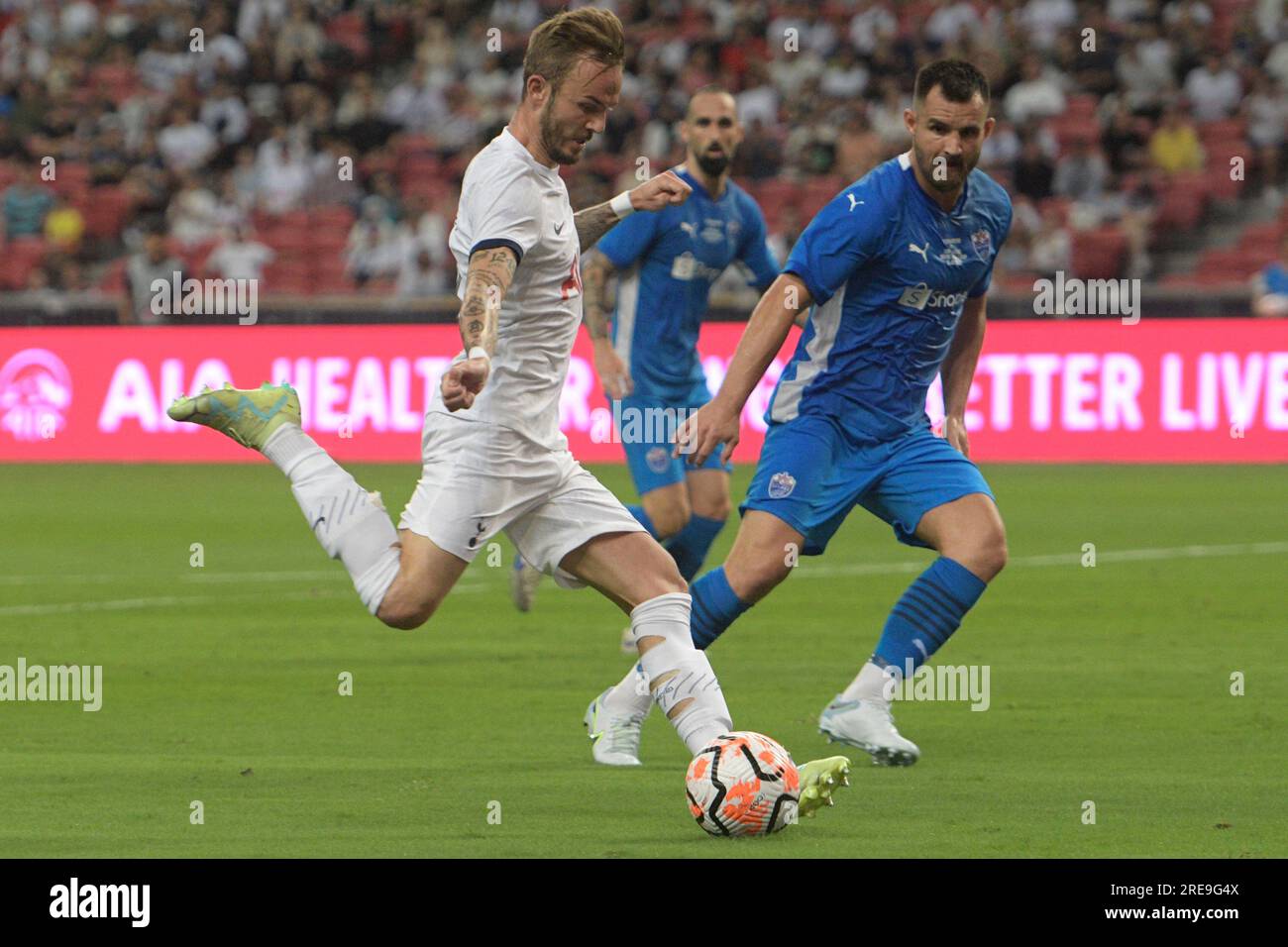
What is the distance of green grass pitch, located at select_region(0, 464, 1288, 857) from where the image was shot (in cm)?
636

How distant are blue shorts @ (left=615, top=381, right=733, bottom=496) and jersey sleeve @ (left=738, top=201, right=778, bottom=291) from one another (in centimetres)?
76

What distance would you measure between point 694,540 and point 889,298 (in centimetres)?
335

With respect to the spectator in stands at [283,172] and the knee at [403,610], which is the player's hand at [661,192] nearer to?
the knee at [403,610]

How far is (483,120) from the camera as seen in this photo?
27281 mm

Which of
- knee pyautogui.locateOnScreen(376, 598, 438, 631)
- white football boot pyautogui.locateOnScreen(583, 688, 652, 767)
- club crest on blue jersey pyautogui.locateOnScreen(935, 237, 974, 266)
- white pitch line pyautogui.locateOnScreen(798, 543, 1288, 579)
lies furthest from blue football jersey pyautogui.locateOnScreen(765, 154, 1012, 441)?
white pitch line pyautogui.locateOnScreen(798, 543, 1288, 579)

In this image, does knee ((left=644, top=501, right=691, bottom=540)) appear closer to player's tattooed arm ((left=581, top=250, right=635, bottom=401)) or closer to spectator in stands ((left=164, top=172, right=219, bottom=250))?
player's tattooed arm ((left=581, top=250, right=635, bottom=401))

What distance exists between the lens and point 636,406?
1113 centimetres

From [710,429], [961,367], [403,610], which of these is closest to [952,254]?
A: [961,367]

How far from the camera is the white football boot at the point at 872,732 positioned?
25.3 ft

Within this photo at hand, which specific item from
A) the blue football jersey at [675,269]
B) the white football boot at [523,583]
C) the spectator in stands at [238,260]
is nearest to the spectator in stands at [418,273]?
the spectator in stands at [238,260]

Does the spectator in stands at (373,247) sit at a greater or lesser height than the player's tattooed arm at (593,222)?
greater

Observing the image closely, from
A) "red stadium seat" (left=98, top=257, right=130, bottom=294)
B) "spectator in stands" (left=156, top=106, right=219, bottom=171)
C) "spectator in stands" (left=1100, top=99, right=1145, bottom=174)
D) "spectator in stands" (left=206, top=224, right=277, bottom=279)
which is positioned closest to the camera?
"spectator in stands" (left=1100, top=99, right=1145, bottom=174)

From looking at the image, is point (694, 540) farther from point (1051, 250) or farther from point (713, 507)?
point (1051, 250)

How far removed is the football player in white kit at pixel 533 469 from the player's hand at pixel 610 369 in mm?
3812
